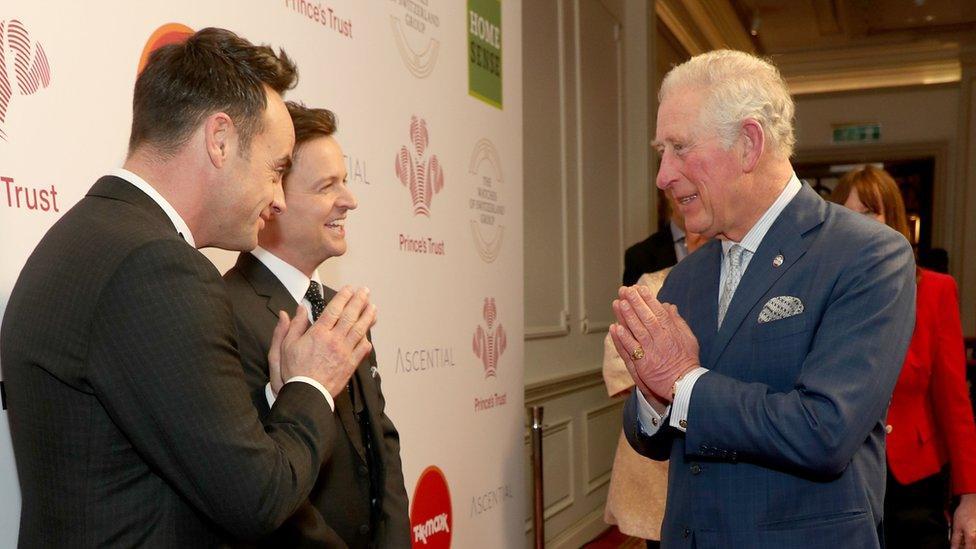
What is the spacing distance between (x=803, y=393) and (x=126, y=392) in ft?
3.66

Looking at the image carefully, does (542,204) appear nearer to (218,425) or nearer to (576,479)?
(576,479)

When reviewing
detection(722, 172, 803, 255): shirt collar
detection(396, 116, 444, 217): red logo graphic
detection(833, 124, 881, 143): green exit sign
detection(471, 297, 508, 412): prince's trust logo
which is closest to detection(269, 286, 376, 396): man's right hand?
detection(722, 172, 803, 255): shirt collar

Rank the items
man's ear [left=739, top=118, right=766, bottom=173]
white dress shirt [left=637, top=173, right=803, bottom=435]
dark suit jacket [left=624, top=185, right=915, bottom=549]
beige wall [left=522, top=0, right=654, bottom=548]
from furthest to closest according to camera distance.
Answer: beige wall [left=522, top=0, right=654, bottom=548]
man's ear [left=739, top=118, right=766, bottom=173]
white dress shirt [left=637, top=173, right=803, bottom=435]
dark suit jacket [left=624, top=185, right=915, bottom=549]

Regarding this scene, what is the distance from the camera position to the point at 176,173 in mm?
1297

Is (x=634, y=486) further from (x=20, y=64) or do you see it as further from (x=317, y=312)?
(x=20, y=64)

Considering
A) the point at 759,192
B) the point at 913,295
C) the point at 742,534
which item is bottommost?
the point at 742,534

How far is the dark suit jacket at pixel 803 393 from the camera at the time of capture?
61.9 inches

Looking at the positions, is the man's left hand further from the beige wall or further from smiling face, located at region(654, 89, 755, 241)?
the beige wall

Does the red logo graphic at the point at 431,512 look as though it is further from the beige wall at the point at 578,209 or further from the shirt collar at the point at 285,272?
the beige wall at the point at 578,209

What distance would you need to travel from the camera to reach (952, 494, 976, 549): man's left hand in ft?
8.28

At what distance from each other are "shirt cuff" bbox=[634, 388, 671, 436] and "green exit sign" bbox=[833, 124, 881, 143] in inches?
389

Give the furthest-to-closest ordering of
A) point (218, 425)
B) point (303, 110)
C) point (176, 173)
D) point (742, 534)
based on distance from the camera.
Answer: point (303, 110) → point (742, 534) → point (176, 173) → point (218, 425)

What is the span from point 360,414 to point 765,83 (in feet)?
3.50

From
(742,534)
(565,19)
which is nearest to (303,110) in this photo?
(742,534)
